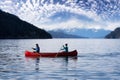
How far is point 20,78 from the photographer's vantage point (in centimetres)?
4447

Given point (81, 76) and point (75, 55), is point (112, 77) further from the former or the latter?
point (75, 55)

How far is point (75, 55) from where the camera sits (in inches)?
3388

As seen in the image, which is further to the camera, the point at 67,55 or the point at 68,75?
the point at 67,55

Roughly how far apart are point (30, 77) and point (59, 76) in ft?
12.5

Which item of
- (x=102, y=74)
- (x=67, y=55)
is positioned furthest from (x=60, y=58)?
(x=102, y=74)

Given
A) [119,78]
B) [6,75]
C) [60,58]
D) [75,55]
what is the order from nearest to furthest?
[119,78] → [6,75] → [60,58] → [75,55]

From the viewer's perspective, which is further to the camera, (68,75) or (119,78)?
(68,75)

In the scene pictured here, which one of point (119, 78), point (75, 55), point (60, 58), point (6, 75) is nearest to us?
point (119, 78)

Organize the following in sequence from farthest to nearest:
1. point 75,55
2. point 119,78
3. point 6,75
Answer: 1. point 75,55
2. point 6,75
3. point 119,78

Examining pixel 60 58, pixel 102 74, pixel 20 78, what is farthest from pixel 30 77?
pixel 60 58

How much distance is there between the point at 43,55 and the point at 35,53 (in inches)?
72.4

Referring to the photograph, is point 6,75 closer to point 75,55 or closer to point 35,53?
point 35,53

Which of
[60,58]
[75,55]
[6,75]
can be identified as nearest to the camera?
[6,75]

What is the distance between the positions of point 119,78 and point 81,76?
4.97 meters
